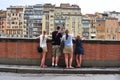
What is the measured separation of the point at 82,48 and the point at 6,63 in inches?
138

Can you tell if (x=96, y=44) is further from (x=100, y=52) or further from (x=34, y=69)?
(x=34, y=69)

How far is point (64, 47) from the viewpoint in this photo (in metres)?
18.1

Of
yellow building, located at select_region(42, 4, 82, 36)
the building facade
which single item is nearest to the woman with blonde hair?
yellow building, located at select_region(42, 4, 82, 36)

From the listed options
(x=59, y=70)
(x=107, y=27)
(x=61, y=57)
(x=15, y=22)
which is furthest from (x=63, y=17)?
(x=59, y=70)

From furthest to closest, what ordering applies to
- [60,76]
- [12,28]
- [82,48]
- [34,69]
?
[12,28] < [82,48] < [34,69] < [60,76]

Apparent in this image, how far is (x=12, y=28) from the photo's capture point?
545 feet

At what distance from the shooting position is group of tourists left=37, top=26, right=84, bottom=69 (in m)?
18.0

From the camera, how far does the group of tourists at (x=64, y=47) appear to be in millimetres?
18016

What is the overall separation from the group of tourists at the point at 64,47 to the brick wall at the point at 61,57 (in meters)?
0.46

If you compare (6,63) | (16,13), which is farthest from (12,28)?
(6,63)

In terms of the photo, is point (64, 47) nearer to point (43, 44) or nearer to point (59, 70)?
point (43, 44)

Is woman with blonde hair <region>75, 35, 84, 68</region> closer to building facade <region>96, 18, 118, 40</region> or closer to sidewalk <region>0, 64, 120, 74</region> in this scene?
sidewalk <region>0, 64, 120, 74</region>

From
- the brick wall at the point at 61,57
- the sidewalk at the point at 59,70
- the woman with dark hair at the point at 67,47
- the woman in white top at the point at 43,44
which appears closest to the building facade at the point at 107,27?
the brick wall at the point at 61,57

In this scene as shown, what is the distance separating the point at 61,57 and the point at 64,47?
2.54 feet
